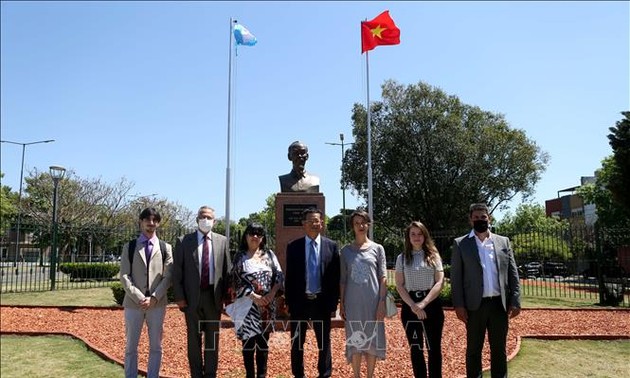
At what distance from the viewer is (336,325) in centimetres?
916

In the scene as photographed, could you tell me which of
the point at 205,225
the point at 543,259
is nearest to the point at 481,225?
the point at 205,225

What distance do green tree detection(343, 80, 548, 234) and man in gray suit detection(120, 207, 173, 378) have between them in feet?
76.3

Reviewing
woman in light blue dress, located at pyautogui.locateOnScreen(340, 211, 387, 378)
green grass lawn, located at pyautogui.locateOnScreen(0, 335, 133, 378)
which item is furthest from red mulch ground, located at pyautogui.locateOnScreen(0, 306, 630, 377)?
woman in light blue dress, located at pyautogui.locateOnScreen(340, 211, 387, 378)

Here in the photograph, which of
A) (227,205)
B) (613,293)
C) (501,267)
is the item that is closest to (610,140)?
(613,293)

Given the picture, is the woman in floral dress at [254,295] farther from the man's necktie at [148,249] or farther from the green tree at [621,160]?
the green tree at [621,160]

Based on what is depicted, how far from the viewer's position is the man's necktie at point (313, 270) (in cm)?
538

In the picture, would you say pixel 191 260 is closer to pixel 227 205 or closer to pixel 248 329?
pixel 248 329

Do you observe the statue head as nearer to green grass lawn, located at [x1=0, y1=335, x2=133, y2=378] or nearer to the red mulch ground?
the red mulch ground

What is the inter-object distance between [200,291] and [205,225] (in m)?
0.74

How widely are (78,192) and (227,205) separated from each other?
25.3 meters

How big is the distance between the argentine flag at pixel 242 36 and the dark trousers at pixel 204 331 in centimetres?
1462

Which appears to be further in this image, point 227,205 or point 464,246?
point 227,205

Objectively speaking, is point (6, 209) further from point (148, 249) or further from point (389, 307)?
point (389, 307)

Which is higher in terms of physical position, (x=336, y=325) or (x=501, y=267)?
(x=501, y=267)
